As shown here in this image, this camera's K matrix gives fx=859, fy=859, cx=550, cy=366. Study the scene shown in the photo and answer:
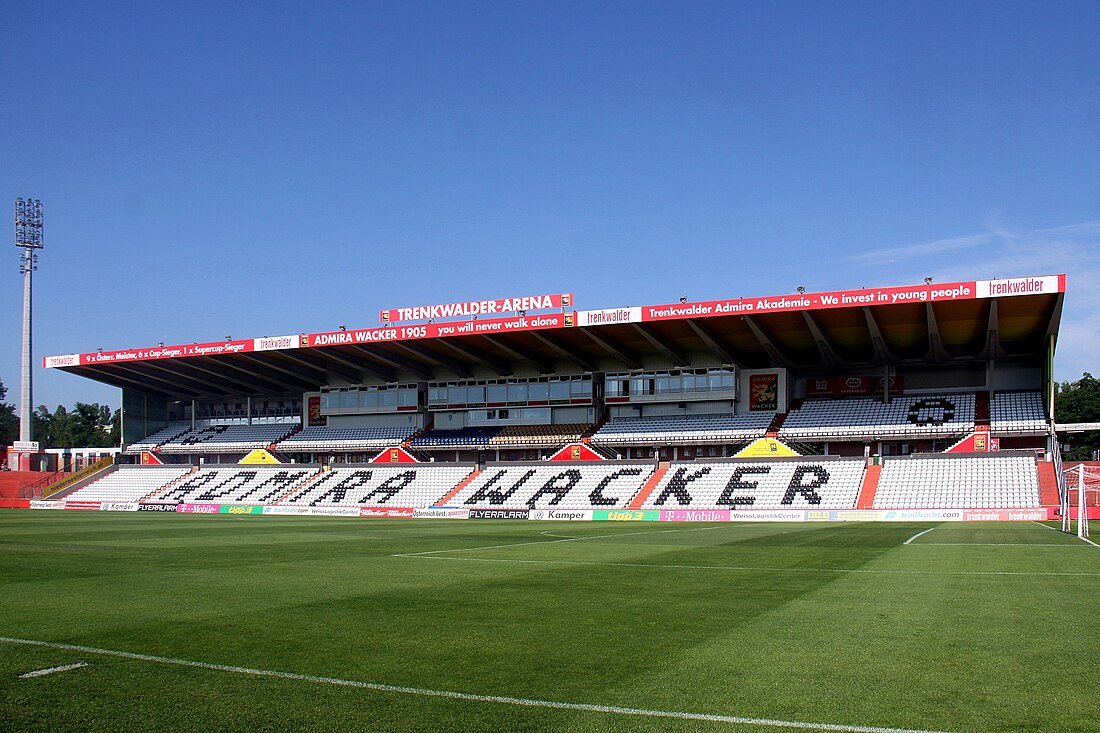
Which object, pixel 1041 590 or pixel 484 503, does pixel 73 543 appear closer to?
pixel 1041 590

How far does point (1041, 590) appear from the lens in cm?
1329

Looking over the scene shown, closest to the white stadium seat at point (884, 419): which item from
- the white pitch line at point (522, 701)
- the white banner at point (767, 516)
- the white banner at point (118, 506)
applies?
the white banner at point (767, 516)

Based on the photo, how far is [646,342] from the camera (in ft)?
202

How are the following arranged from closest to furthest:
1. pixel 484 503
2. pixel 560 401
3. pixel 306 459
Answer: pixel 484 503, pixel 560 401, pixel 306 459

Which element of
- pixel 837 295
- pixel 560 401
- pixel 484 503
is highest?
pixel 837 295

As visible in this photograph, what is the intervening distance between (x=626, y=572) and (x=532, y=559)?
13.3 ft

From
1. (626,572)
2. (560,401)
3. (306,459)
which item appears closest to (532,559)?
(626,572)

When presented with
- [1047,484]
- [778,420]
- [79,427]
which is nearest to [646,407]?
[778,420]

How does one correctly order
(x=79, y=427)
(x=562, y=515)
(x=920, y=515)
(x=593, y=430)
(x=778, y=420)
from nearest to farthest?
(x=920, y=515)
(x=562, y=515)
(x=778, y=420)
(x=593, y=430)
(x=79, y=427)

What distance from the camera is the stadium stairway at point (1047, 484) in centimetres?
4287

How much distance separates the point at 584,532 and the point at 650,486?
23.1m

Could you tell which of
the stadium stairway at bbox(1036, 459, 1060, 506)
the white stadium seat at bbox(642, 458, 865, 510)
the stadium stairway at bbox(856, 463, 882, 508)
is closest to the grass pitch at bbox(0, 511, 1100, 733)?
the stadium stairway at bbox(1036, 459, 1060, 506)

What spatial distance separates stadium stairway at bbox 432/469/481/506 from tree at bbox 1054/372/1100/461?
5721 cm

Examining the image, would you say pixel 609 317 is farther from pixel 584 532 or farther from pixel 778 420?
pixel 584 532
